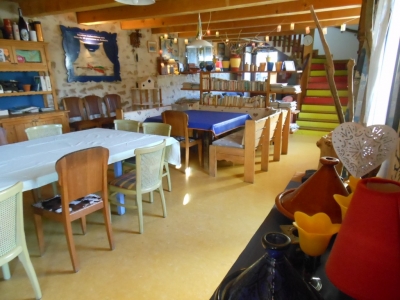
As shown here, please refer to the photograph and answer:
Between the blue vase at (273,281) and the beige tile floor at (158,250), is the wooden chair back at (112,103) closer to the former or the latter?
the beige tile floor at (158,250)

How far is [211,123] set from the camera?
3.68 meters

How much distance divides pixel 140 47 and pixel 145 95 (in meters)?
1.11

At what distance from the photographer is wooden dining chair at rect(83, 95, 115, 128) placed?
512 centimetres

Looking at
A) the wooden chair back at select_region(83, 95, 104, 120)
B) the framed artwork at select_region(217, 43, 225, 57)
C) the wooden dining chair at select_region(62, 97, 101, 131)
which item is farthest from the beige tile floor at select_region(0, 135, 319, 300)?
the framed artwork at select_region(217, 43, 225, 57)

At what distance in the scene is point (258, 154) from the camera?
4.76m

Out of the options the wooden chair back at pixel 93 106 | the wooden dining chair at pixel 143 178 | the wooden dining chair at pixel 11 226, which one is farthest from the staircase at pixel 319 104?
the wooden dining chair at pixel 11 226

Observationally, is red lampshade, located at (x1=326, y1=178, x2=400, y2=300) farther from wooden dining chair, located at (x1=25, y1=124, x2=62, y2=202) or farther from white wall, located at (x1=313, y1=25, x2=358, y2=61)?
white wall, located at (x1=313, y1=25, x2=358, y2=61)

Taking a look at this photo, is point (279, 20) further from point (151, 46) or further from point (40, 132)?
point (40, 132)

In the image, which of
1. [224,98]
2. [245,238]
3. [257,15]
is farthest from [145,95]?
[245,238]

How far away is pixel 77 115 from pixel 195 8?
283 centimetres

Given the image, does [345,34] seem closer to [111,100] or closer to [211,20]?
[211,20]

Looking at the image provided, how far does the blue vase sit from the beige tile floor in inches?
52.1

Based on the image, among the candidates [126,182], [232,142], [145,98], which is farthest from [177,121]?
[145,98]

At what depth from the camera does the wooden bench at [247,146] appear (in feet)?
11.0
